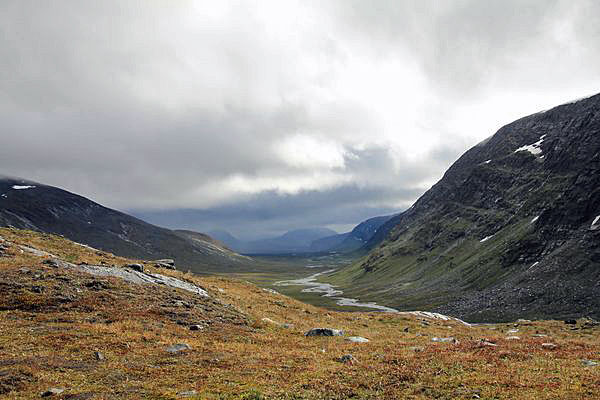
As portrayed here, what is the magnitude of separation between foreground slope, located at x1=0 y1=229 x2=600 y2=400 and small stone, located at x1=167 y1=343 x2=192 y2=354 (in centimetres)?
13

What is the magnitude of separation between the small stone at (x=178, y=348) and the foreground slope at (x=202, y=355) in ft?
0.44

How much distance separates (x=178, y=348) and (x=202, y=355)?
2.15 meters

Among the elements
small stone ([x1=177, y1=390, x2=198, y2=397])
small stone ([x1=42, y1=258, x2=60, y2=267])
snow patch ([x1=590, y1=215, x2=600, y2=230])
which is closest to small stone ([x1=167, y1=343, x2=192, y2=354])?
small stone ([x1=177, y1=390, x2=198, y2=397])

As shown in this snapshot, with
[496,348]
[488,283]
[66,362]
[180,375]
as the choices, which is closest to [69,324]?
[66,362]

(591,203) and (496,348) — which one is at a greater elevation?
(591,203)

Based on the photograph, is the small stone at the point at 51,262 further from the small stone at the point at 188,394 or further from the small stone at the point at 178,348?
the small stone at the point at 188,394

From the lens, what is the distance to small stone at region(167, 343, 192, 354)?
23809 mm

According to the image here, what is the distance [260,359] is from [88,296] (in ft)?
60.7

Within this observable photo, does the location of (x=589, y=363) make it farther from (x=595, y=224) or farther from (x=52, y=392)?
(x=595, y=224)

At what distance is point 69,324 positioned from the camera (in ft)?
88.1

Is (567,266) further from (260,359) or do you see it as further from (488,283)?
(260,359)

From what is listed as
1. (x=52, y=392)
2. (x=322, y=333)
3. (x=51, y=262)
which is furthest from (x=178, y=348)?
(x=51, y=262)

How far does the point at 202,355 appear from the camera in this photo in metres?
23.3

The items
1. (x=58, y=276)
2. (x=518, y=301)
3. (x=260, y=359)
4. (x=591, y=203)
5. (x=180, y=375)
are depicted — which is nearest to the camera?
(x=180, y=375)
